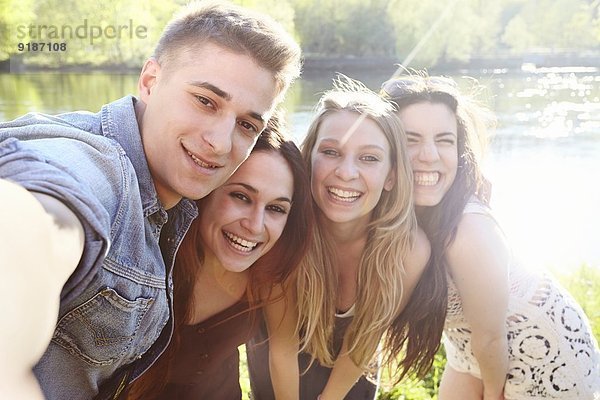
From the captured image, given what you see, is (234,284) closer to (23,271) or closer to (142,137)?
(142,137)

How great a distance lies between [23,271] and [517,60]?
1595 inches

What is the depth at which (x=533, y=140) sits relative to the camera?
22.3 m

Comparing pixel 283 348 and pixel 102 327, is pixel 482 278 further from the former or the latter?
pixel 102 327

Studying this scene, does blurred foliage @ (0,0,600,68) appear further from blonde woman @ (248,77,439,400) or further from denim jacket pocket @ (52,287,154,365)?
denim jacket pocket @ (52,287,154,365)

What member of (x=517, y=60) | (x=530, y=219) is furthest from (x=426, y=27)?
(x=530, y=219)

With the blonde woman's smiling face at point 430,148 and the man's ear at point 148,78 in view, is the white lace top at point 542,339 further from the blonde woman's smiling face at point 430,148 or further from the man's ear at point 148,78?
the man's ear at point 148,78

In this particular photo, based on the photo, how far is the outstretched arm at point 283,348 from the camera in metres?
2.84

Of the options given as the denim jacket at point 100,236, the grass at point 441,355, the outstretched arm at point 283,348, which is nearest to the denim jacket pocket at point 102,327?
the denim jacket at point 100,236

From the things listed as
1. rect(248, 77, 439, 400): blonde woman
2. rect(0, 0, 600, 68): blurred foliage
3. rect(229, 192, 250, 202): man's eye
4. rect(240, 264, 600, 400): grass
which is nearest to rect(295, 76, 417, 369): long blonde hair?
rect(248, 77, 439, 400): blonde woman

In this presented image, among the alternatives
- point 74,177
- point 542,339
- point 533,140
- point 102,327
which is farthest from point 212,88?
point 533,140

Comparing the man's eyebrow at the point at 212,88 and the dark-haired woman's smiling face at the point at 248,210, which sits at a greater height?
the man's eyebrow at the point at 212,88

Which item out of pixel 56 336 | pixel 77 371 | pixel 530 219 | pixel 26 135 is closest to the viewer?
pixel 26 135

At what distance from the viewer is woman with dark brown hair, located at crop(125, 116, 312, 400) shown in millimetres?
2465

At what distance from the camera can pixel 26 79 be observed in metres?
26.8
